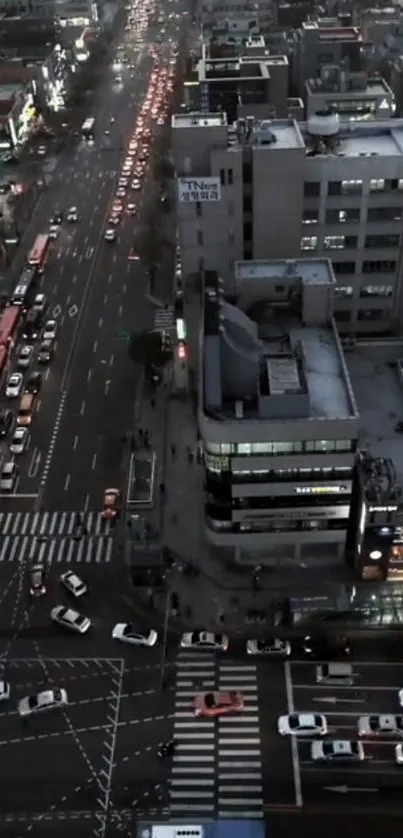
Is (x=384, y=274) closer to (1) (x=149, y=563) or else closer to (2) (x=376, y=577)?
(2) (x=376, y=577)

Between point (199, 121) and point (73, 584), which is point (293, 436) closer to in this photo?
point (73, 584)

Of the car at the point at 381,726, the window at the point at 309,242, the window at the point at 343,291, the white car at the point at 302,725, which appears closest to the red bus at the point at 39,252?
the window at the point at 309,242

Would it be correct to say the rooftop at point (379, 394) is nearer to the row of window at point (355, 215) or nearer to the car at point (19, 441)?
the row of window at point (355, 215)

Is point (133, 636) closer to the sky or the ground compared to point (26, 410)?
closer to the ground

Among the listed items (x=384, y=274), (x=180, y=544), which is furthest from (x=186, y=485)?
(x=384, y=274)

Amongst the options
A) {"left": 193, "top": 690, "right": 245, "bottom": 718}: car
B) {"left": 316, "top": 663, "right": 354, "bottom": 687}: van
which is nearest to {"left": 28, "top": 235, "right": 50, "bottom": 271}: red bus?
{"left": 193, "top": 690, "right": 245, "bottom": 718}: car

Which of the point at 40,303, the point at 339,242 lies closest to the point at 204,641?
the point at 339,242
